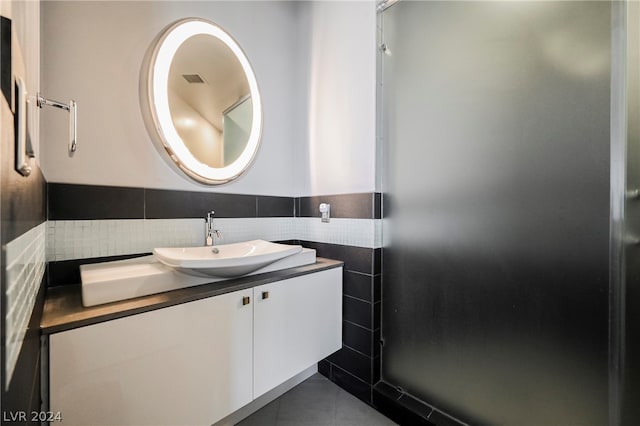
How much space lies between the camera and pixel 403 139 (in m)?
1.48

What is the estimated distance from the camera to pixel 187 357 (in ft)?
3.20

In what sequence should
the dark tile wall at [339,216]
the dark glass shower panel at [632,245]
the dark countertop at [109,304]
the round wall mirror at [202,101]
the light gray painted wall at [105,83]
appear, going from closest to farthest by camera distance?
the dark countertop at [109,304] < the dark glass shower panel at [632,245] < the light gray painted wall at [105,83] < the dark tile wall at [339,216] < the round wall mirror at [202,101]

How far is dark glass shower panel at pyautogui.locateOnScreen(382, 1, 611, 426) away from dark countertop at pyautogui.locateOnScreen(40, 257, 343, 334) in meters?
0.82

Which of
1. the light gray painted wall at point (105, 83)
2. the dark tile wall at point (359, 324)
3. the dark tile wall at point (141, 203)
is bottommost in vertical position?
the dark tile wall at point (359, 324)

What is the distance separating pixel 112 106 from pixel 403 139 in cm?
146

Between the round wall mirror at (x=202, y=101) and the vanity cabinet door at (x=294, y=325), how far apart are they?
78cm

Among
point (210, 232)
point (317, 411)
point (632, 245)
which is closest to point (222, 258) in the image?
point (210, 232)

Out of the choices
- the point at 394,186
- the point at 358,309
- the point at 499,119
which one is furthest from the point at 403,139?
the point at 358,309

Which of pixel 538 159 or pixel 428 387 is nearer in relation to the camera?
pixel 538 159

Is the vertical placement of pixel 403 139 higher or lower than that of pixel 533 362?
higher

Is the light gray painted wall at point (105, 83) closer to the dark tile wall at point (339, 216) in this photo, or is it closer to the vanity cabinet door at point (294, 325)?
the dark tile wall at point (339, 216)

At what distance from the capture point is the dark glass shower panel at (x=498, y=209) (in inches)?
37.9

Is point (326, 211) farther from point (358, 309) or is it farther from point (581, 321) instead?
point (581, 321)

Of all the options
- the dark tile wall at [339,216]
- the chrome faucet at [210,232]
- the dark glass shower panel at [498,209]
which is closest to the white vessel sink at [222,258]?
the chrome faucet at [210,232]
